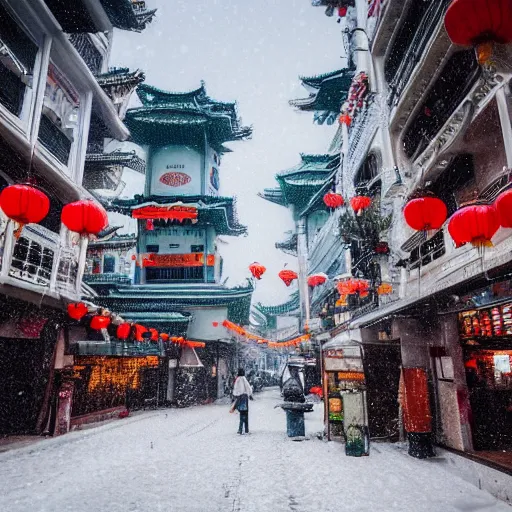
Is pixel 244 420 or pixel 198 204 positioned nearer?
pixel 244 420

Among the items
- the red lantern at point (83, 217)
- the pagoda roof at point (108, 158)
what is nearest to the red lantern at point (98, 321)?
the red lantern at point (83, 217)

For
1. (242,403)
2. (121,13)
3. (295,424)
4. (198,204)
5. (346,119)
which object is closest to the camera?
(295,424)

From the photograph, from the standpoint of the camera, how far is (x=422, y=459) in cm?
765

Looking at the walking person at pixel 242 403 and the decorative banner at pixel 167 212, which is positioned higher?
the decorative banner at pixel 167 212

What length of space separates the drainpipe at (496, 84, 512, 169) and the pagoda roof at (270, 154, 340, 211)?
2649 cm

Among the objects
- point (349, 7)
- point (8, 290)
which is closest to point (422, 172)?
point (8, 290)

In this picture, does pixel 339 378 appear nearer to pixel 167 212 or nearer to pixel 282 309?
pixel 167 212

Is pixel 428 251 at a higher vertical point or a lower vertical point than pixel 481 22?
lower

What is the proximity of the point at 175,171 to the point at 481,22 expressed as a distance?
25631 millimetres

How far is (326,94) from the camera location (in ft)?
79.1

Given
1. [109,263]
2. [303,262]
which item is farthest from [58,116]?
[303,262]

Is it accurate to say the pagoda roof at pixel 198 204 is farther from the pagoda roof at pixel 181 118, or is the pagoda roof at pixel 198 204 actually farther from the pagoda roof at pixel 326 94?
the pagoda roof at pixel 326 94

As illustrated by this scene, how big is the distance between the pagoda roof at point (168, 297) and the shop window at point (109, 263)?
6644mm

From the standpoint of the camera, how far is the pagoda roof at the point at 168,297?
23.3m
